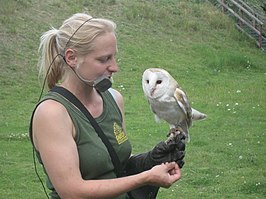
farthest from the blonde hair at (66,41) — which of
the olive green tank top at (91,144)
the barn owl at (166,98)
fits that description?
the barn owl at (166,98)

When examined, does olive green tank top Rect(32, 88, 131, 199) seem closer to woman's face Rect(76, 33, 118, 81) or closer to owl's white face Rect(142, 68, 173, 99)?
woman's face Rect(76, 33, 118, 81)

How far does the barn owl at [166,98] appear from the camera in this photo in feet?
11.1

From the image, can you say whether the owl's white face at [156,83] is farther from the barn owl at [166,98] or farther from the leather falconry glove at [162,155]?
the leather falconry glove at [162,155]

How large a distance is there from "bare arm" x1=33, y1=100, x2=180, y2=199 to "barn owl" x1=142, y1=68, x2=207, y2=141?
2.04ft

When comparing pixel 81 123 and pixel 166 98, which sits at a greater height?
pixel 81 123

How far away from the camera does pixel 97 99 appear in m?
3.20

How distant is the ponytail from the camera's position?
3.11m

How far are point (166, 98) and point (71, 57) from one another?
2.43ft

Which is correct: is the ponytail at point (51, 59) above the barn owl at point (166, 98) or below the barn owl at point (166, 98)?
above

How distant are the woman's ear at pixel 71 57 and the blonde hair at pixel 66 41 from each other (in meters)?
0.02

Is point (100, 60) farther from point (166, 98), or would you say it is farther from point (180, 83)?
point (180, 83)

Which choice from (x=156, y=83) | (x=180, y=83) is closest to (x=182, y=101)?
(x=156, y=83)

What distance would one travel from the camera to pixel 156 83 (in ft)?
11.1

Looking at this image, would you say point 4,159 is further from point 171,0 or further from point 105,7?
point 171,0
